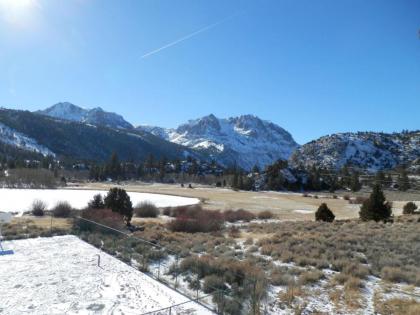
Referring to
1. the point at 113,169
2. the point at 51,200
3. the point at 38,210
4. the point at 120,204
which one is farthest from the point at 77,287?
the point at 113,169

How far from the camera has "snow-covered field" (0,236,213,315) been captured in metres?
11.0

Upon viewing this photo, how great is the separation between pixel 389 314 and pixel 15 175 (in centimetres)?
10708

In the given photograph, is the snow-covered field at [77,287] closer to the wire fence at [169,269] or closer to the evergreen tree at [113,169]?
the wire fence at [169,269]

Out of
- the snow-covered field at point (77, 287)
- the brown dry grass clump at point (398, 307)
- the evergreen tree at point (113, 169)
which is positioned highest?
the evergreen tree at point (113, 169)

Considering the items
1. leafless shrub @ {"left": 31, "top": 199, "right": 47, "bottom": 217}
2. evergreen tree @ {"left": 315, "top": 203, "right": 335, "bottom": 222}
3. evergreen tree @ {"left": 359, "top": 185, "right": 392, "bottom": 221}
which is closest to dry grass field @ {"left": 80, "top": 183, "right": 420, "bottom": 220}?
evergreen tree @ {"left": 315, "top": 203, "right": 335, "bottom": 222}

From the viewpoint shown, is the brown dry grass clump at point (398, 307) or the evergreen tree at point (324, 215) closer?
the brown dry grass clump at point (398, 307)

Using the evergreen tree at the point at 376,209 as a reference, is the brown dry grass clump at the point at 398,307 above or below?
below

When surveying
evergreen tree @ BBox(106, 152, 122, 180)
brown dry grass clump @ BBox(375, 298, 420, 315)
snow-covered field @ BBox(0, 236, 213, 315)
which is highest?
evergreen tree @ BBox(106, 152, 122, 180)

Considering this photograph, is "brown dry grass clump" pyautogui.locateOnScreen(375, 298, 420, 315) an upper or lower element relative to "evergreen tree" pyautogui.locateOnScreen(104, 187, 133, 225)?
lower

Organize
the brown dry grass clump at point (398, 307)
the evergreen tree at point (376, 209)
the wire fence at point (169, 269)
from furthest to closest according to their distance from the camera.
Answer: the evergreen tree at point (376, 209)
the wire fence at point (169, 269)
the brown dry grass clump at point (398, 307)

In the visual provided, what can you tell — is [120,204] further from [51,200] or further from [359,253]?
[51,200]

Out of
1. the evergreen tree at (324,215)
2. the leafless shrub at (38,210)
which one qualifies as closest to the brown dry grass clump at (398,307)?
the evergreen tree at (324,215)

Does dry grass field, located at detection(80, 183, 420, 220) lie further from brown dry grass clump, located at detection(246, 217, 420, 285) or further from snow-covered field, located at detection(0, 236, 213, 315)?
snow-covered field, located at detection(0, 236, 213, 315)

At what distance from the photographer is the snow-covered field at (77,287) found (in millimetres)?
11018
